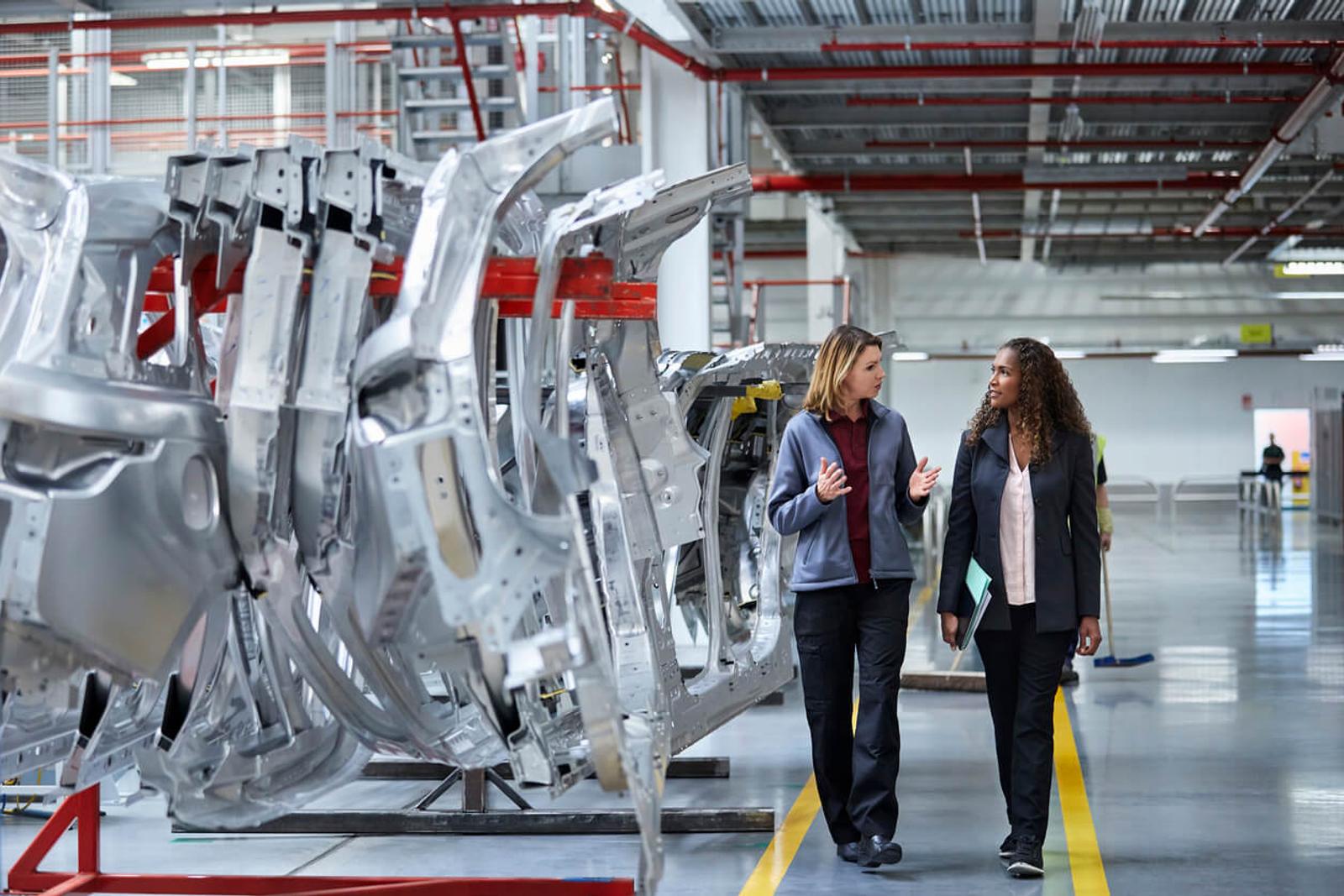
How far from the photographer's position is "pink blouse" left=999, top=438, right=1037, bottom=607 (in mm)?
5535

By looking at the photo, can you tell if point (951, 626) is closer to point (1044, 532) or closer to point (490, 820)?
point (1044, 532)

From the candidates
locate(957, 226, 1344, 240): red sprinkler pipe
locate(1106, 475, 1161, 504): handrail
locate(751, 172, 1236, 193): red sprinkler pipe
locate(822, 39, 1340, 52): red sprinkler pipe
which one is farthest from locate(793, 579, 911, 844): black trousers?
locate(1106, 475, 1161, 504): handrail

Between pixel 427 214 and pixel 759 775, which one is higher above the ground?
pixel 427 214

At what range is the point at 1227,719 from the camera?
8875mm

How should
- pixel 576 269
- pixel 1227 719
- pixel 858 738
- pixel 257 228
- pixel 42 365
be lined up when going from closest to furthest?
pixel 42 365 → pixel 257 228 → pixel 576 269 → pixel 858 738 → pixel 1227 719

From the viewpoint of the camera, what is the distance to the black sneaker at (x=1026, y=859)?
5.51 meters

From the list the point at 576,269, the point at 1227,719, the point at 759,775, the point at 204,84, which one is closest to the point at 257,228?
the point at 576,269

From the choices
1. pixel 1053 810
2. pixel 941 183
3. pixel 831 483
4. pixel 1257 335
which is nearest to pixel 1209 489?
pixel 1257 335

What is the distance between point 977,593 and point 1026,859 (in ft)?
3.09

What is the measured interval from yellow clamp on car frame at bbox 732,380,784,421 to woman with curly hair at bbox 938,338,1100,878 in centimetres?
169

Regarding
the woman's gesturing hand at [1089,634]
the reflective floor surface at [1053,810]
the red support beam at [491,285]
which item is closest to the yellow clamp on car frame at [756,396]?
the reflective floor surface at [1053,810]

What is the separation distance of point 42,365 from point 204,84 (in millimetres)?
16089

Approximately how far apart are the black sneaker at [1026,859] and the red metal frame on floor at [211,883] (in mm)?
1605

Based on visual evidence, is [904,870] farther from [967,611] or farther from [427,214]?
[427,214]
